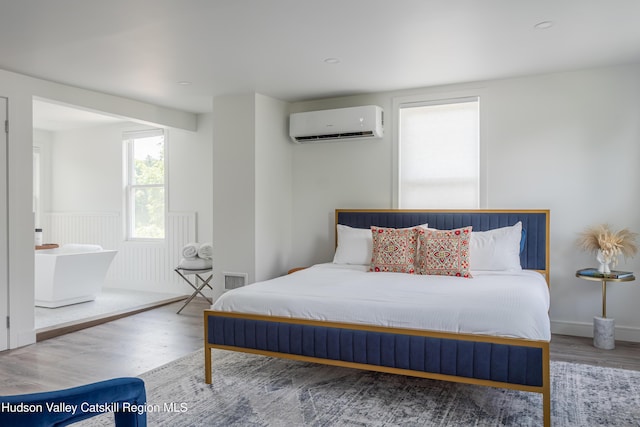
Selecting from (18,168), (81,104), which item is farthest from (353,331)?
(81,104)

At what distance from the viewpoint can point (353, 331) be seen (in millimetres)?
2895

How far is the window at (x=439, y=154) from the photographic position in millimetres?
4719

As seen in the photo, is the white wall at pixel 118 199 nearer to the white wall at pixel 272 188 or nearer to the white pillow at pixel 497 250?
the white wall at pixel 272 188

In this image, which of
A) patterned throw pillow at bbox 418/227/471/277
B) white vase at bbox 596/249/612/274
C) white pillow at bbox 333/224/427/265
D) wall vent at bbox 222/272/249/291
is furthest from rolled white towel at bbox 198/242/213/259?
white vase at bbox 596/249/612/274

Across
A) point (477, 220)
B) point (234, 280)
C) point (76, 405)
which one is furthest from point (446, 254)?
point (76, 405)

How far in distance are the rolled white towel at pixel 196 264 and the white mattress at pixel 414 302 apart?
80.6 inches

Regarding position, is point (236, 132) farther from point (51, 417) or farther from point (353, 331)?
point (51, 417)

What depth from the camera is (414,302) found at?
2885 millimetres

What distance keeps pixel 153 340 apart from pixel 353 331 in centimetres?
221

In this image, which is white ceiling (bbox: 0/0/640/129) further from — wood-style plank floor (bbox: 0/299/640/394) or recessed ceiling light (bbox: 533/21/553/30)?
wood-style plank floor (bbox: 0/299/640/394)

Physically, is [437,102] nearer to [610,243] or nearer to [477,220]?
[477,220]

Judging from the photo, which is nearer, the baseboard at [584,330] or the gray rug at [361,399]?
the gray rug at [361,399]

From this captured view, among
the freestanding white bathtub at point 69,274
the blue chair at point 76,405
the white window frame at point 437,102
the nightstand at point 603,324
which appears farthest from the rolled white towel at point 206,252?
the blue chair at point 76,405

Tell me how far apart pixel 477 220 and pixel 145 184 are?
459 cm
